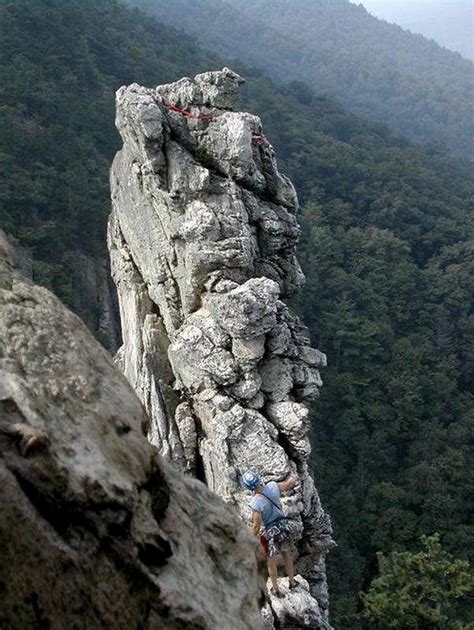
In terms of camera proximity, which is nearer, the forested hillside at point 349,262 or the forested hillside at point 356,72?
the forested hillside at point 349,262

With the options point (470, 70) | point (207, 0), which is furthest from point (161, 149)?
point (470, 70)

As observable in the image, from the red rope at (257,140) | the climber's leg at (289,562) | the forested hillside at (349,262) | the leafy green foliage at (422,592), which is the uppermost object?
the red rope at (257,140)

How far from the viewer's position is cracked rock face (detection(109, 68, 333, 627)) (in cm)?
Result: 1027

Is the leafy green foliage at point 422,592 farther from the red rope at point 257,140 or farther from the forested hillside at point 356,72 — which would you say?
the forested hillside at point 356,72

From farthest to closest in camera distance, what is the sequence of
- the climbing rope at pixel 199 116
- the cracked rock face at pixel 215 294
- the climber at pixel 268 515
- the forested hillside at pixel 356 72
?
the forested hillside at pixel 356 72
the climbing rope at pixel 199 116
the cracked rock face at pixel 215 294
the climber at pixel 268 515

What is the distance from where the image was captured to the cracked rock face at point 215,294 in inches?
Answer: 404

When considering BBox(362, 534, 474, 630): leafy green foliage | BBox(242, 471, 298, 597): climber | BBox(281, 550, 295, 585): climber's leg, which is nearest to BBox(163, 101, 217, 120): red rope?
BBox(242, 471, 298, 597): climber

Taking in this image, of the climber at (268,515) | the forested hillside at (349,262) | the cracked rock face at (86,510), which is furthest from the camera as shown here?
the forested hillside at (349,262)

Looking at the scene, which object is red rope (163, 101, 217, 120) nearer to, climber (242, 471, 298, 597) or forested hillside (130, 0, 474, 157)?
climber (242, 471, 298, 597)

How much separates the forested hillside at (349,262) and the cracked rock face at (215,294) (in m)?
20.6

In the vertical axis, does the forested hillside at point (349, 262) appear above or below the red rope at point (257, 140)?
below

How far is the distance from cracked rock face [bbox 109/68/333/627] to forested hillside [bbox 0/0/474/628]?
2064cm

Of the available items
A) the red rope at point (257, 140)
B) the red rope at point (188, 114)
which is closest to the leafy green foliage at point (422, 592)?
the red rope at point (257, 140)

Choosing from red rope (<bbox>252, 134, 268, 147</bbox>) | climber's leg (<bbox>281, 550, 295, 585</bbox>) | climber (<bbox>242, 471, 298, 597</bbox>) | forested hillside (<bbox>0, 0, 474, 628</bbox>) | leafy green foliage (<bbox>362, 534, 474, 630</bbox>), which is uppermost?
red rope (<bbox>252, 134, 268, 147</bbox>)
